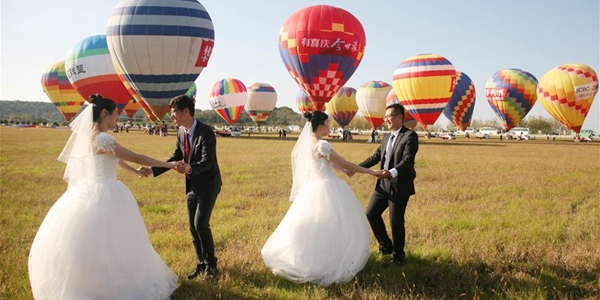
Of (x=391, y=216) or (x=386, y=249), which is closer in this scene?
(x=391, y=216)

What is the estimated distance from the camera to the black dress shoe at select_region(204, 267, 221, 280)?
514cm

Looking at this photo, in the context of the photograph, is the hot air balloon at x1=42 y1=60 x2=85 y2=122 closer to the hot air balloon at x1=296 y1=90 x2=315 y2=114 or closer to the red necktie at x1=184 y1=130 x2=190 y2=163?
the hot air balloon at x1=296 y1=90 x2=315 y2=114

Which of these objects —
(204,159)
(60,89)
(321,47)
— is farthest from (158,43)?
(60,89)

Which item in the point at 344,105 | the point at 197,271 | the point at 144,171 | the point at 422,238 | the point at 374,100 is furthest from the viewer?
the point at 344,105

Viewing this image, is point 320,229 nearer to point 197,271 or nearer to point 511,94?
point 197,271

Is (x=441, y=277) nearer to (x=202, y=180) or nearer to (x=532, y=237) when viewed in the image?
(x=532, y=237)

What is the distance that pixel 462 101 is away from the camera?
171 feet

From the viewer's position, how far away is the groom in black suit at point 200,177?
516 centimetres

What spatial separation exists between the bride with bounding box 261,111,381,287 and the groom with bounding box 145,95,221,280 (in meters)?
0.74

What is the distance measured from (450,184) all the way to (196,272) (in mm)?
9497

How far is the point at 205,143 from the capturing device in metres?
5.12

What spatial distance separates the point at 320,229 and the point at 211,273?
55.5 inches

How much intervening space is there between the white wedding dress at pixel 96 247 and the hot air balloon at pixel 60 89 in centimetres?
5544

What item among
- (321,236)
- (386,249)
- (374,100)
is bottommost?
(386,249)
